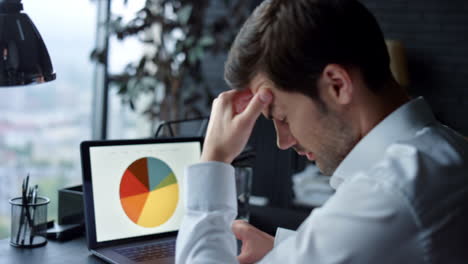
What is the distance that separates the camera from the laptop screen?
1409 mm

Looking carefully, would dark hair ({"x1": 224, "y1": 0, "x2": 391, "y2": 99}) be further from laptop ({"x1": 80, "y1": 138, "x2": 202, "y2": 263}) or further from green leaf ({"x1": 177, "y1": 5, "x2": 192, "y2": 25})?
green leaf ({"x1": 177, "y1": 5, "x2": 192, "y2": 25})

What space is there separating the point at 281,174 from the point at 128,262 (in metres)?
1.13

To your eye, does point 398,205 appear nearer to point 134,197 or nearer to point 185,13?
point 134,197

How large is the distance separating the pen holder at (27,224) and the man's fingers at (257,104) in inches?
23.6

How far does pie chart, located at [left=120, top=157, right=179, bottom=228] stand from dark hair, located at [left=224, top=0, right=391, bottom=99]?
1.79ft

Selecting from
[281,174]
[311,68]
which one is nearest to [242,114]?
[311,68]

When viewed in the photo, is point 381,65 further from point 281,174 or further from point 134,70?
point 134,70

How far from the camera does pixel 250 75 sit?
3.72 ft

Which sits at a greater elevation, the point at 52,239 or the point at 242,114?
the point at 242,114

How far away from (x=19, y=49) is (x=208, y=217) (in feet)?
1.90

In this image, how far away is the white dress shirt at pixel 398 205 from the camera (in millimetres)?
853

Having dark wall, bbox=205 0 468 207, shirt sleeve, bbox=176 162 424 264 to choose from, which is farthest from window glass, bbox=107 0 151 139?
shirt sleeve, bbox=176 162 424 264

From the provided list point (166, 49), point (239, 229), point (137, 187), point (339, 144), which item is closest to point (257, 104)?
point (339, 144)

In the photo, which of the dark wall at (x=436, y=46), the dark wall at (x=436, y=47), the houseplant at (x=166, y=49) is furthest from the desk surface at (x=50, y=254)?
the dark wall at (x=436, y=47)
